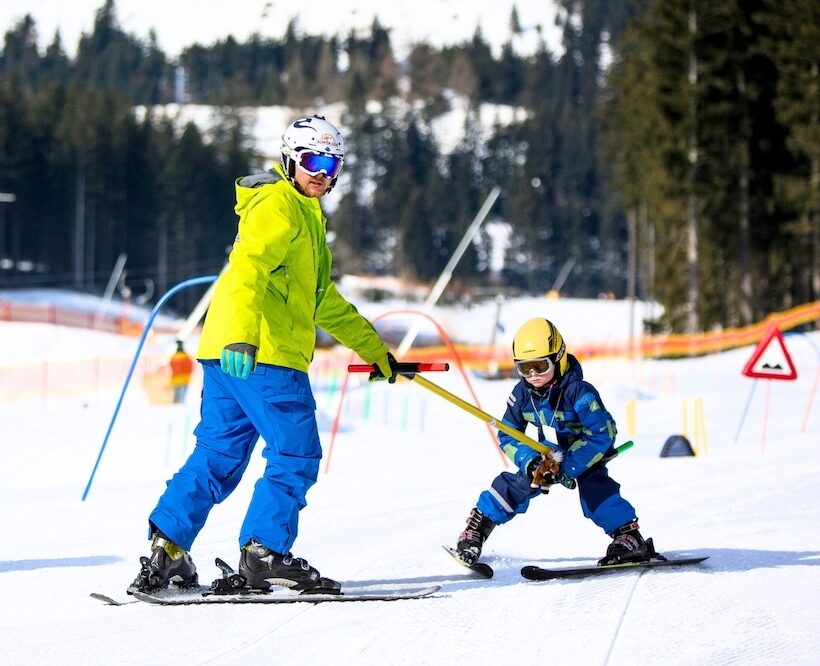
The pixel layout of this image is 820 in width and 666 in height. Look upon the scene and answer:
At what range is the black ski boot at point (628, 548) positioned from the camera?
589 centimetres

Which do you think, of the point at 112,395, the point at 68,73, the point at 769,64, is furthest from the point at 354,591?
the point at 68,73

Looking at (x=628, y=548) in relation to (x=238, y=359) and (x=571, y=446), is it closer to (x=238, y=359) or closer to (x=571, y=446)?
(x=571, y=446)

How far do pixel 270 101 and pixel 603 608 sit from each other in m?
164

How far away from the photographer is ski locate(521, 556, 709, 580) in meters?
5.63

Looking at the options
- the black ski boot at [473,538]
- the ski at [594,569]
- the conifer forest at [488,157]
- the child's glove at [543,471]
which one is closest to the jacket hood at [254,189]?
the child's glove at [543,471]

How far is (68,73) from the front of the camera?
175625 mm

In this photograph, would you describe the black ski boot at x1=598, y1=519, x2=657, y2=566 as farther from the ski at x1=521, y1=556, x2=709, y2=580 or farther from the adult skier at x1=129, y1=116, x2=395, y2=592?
the adult skier at x1=129, y1=116, x2=395, y2=592

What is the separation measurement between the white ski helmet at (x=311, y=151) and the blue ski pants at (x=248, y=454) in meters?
0.80

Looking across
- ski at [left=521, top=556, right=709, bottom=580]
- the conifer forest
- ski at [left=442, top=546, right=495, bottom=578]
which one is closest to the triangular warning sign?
ski at [left=521, top=556, right=709, bottom=580]

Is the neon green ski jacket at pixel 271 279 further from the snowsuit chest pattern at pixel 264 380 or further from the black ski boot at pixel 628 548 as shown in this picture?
the black ski boot at pixel 628 548

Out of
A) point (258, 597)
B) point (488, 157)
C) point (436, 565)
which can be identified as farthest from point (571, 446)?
point (488, 157)

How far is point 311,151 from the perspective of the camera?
17.2 feet

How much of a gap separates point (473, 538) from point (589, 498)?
0.55 meters

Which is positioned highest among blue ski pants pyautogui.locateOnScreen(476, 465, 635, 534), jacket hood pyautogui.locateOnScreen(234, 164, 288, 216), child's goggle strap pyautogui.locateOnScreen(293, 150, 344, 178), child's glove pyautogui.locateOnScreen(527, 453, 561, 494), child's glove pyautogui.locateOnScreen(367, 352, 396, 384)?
child's goggle strap pyautogui.locateOnScreen(293, 150, 344, 178)
